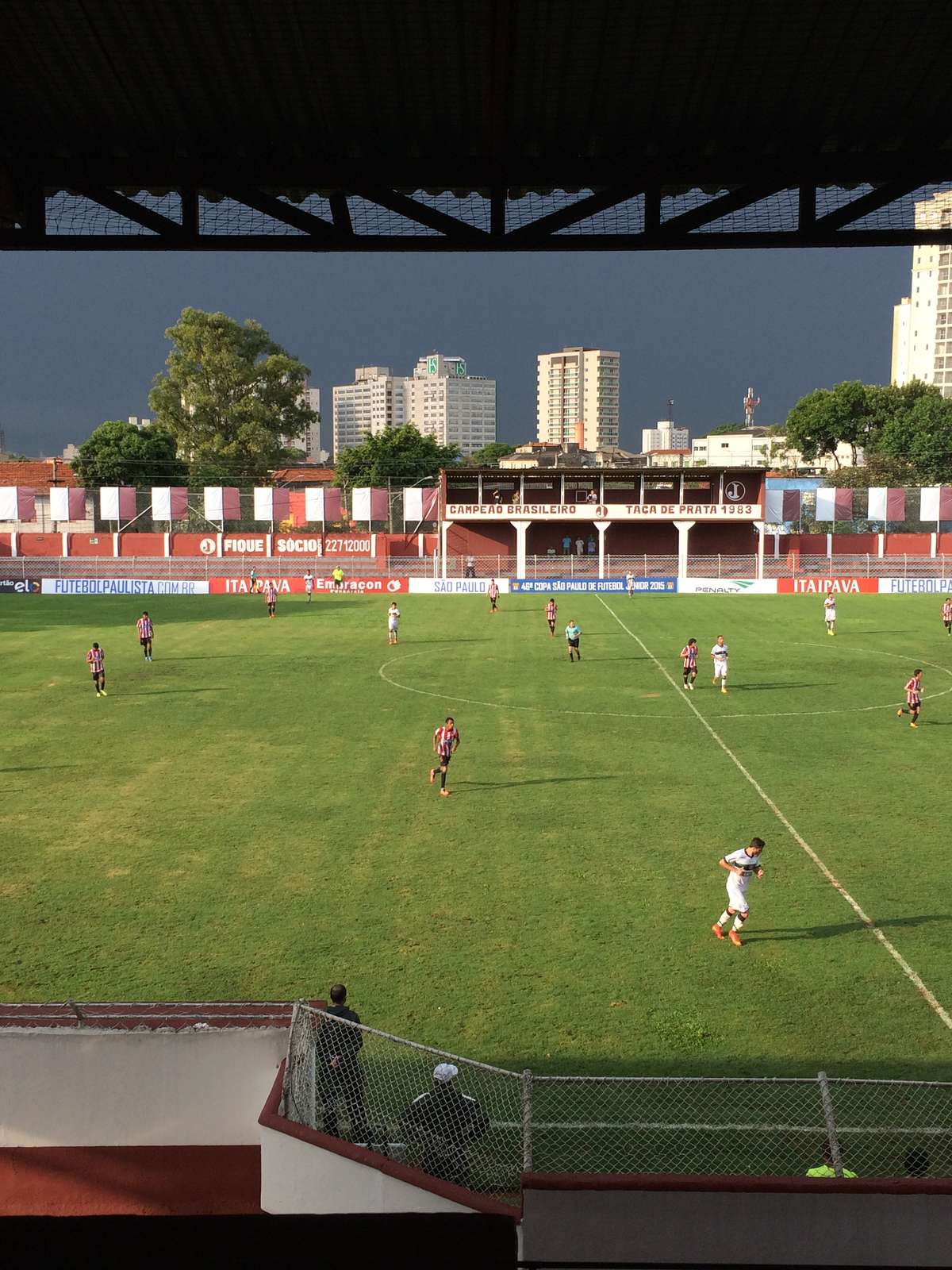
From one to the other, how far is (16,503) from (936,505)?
207ft

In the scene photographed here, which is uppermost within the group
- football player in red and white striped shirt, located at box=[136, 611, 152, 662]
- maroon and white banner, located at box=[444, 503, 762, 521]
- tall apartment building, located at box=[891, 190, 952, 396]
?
tall apartment building, located at box=[891, 190, 952, 396]

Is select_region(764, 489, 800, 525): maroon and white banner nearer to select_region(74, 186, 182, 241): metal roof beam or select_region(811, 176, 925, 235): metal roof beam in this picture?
select_region(811, 176, 925, 235): metal roof beam

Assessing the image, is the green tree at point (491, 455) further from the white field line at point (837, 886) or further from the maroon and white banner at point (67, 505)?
the white field line at point (837, 886)

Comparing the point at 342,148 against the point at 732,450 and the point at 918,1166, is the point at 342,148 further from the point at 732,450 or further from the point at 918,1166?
the point at 732,450

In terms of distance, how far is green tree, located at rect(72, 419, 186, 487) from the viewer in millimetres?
94375

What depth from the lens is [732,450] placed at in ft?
636

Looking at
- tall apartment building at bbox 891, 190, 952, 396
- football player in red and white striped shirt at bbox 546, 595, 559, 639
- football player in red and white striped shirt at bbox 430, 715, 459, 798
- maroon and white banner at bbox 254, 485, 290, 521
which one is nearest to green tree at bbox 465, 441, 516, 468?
tall apartment building at bbox 891, 190, 952, 396

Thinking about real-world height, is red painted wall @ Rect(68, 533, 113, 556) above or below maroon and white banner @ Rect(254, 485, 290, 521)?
below

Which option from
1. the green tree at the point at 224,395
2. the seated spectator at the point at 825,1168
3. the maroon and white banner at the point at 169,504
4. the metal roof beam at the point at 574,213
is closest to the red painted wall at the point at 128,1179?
the seated spectator at the point at 825,1168

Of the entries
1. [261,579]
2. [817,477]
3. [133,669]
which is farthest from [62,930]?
[817,477]

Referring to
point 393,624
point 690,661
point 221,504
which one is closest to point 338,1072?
point 690,661

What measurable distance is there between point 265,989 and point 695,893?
639 cm

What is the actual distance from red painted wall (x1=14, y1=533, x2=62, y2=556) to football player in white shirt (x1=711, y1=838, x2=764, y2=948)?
71.7 meters

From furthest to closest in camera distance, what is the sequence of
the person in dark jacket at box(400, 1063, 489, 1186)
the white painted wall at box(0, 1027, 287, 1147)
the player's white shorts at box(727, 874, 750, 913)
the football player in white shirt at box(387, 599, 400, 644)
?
the football player in white shirt at box(387, 599, 400, 644)
the player's white shorts at box(727, 874, 750, 913)
the white painted wall at box(0, 1027, 287, 1147)
the person in dark jacket at box(400, 1063, 489, 1186)
